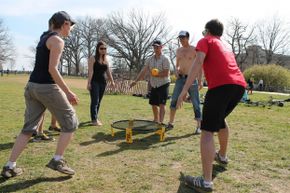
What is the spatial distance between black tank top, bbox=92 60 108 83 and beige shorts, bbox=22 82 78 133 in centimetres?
365

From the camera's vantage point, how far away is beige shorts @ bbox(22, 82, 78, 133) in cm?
400

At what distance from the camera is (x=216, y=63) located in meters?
3.88

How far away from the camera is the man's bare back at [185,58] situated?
709 cm

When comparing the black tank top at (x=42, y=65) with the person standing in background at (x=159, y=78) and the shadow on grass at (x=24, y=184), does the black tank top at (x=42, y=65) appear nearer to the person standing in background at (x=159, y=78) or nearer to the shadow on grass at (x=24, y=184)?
the shadow on grass at (x=24, y=184)

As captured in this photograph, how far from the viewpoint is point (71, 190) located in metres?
3.75

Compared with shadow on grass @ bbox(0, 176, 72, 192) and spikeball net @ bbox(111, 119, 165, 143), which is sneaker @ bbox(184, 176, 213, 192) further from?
spikeball net @ bbox(111, 119, 165, 143)

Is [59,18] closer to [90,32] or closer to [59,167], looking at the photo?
[59,167]

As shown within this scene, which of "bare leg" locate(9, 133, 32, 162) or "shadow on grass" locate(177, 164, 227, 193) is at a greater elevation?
"bare leg" locate(9, 133, 32, 162)

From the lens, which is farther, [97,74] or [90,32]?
[90,32]

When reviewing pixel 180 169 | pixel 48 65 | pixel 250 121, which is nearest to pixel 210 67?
pixel 180 169

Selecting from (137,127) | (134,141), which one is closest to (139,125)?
(137,127)

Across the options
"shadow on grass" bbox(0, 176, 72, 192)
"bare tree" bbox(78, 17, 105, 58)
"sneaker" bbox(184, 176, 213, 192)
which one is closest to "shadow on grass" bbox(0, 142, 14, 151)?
"shadow on grass" bbox(0, 176, 72, 192)

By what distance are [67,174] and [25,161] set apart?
0.91m

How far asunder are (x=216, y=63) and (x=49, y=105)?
198 cm
